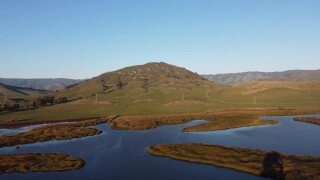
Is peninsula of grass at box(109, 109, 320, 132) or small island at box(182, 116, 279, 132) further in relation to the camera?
peninsula of grass at box(109, 109, 320, 132)

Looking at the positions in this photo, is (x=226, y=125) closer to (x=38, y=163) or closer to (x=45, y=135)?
(x=45, y=135)

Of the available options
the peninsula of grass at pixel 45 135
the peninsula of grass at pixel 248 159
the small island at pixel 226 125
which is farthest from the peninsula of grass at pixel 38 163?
the small island at pixel 226 125

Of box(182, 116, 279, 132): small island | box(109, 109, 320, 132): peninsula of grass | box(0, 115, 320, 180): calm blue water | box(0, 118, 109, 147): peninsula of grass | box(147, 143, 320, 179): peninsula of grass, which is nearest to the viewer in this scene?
box(147, 143, 320, 179): peninsula of grass

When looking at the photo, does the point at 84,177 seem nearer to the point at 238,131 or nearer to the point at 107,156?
the point at 107,156

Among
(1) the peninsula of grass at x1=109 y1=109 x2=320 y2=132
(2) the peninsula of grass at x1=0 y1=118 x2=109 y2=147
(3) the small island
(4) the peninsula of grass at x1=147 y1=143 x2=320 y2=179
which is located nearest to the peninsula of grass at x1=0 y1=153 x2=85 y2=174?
(4) the peninsula of grass at x1=147 y1=143 x2=320 y2=179

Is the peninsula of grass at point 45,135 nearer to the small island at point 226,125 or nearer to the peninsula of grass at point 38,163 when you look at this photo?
the peninsula of grass at point 38,163

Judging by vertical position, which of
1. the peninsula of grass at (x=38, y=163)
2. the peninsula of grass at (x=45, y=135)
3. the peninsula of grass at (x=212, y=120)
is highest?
the peninsula of grass at (x=212, y=120)

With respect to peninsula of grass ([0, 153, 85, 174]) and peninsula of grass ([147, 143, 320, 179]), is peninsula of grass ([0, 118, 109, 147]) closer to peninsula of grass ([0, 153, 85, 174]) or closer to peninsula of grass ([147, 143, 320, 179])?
peninsula of grass ([0, 153, 85, 174])
